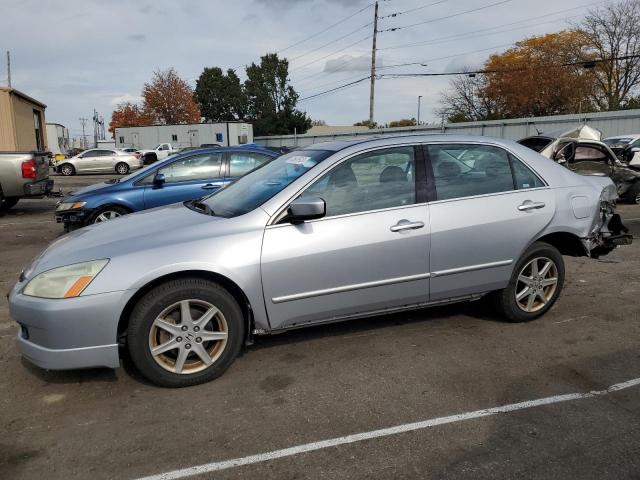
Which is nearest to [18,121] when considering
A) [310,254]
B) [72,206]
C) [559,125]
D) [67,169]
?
[67,169]

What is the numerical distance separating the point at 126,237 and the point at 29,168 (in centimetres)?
878

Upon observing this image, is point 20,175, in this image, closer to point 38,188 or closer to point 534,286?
point 38,188

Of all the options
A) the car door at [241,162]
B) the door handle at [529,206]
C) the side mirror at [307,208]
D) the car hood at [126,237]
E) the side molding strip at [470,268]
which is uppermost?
the car door at [241,162]

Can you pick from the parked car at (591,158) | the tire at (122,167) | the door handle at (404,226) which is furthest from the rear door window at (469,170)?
the tire at (122,167)

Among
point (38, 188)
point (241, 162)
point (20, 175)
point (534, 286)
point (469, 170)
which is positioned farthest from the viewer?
point (38, 188)

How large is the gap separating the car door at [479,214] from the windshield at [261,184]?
979 millimetres

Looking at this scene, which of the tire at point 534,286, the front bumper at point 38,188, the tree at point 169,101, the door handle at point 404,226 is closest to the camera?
the door handle at point 404,226

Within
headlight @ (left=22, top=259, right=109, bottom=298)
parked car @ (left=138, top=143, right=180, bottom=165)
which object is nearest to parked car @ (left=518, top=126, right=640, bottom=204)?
headlight @ (left=22, top=259, right=109, bottom=298)

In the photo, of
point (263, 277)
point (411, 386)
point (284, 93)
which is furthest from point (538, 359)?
point (284, 93)

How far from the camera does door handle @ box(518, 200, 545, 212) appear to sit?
4.36 m

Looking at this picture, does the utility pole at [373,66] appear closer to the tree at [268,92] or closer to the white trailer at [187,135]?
the white trailer at [187,135]

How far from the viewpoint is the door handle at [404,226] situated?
3881mm

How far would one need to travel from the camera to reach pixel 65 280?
3.30 m

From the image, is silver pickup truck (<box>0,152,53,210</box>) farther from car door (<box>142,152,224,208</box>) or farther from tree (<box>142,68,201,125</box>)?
tree (<box>142,68,201,125</box>)
